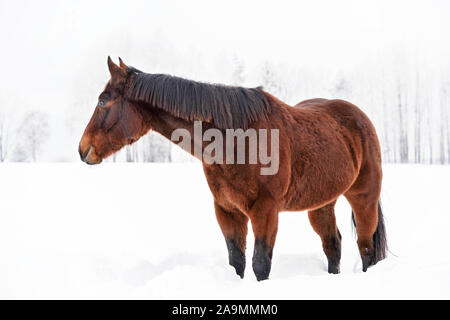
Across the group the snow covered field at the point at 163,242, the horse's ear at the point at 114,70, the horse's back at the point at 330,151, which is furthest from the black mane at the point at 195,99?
the snow covered field at the point at 163,242

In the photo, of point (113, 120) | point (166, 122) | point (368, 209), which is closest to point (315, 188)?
point (368, 209)

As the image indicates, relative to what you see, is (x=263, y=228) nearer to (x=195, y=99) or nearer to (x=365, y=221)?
(x=195, y=99)

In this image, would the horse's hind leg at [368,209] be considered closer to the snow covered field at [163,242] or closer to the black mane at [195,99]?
the snow covered field at [163,242]

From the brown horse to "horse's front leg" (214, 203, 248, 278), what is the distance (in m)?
0.01

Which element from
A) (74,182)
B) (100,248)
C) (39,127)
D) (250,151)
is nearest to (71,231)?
(100,248)

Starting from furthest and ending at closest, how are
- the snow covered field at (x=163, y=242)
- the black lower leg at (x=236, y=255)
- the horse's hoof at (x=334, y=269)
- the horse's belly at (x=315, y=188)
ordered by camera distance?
the horse's hoof at (x=334, y=269), the black lower leg at (x=236, y=255), the horse's belly at (x=315, y=188), the snow covered field at (x=163, y=242)

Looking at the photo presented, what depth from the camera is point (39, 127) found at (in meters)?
15.5

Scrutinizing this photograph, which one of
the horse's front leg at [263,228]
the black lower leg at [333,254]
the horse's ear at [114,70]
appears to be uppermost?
the horse's ear at [114,70]

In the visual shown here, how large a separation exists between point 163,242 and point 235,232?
2.44 meters

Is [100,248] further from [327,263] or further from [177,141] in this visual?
[327,263]

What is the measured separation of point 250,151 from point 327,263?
2870 mm

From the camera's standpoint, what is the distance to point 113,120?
3.29 m

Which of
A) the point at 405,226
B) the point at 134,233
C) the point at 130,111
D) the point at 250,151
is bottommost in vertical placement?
the point at 405,226

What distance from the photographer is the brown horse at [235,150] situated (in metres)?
3.29
